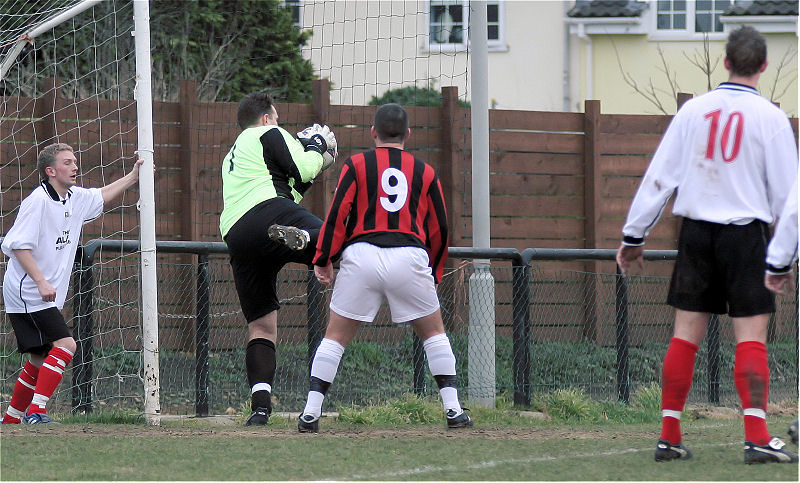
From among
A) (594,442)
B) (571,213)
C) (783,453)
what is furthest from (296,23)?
(783,453)

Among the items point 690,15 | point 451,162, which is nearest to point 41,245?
point 451,162

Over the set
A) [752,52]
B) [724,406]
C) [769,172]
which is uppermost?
[752,52]

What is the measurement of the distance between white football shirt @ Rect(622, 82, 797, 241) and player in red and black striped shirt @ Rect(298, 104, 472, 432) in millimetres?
1499

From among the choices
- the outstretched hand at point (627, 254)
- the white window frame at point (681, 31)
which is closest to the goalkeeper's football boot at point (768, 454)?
the outstretched hand at point (627, 254)

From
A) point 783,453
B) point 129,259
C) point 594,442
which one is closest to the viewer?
point 783,453

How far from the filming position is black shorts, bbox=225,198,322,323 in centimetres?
653

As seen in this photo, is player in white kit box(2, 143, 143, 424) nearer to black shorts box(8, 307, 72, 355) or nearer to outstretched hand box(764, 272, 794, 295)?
black shorts box(8, 307, 72, 355)

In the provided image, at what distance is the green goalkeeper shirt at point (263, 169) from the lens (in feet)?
21.7

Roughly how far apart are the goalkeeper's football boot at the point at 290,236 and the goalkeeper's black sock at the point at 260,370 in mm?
747

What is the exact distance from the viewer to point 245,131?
686 centimetres

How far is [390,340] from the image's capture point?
10438 mm

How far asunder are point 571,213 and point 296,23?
6.12 metres

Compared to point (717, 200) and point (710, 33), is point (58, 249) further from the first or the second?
point (710, 33)

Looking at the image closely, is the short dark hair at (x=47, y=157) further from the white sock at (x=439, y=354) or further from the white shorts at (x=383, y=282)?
the white sock at (x=439, y=354)
